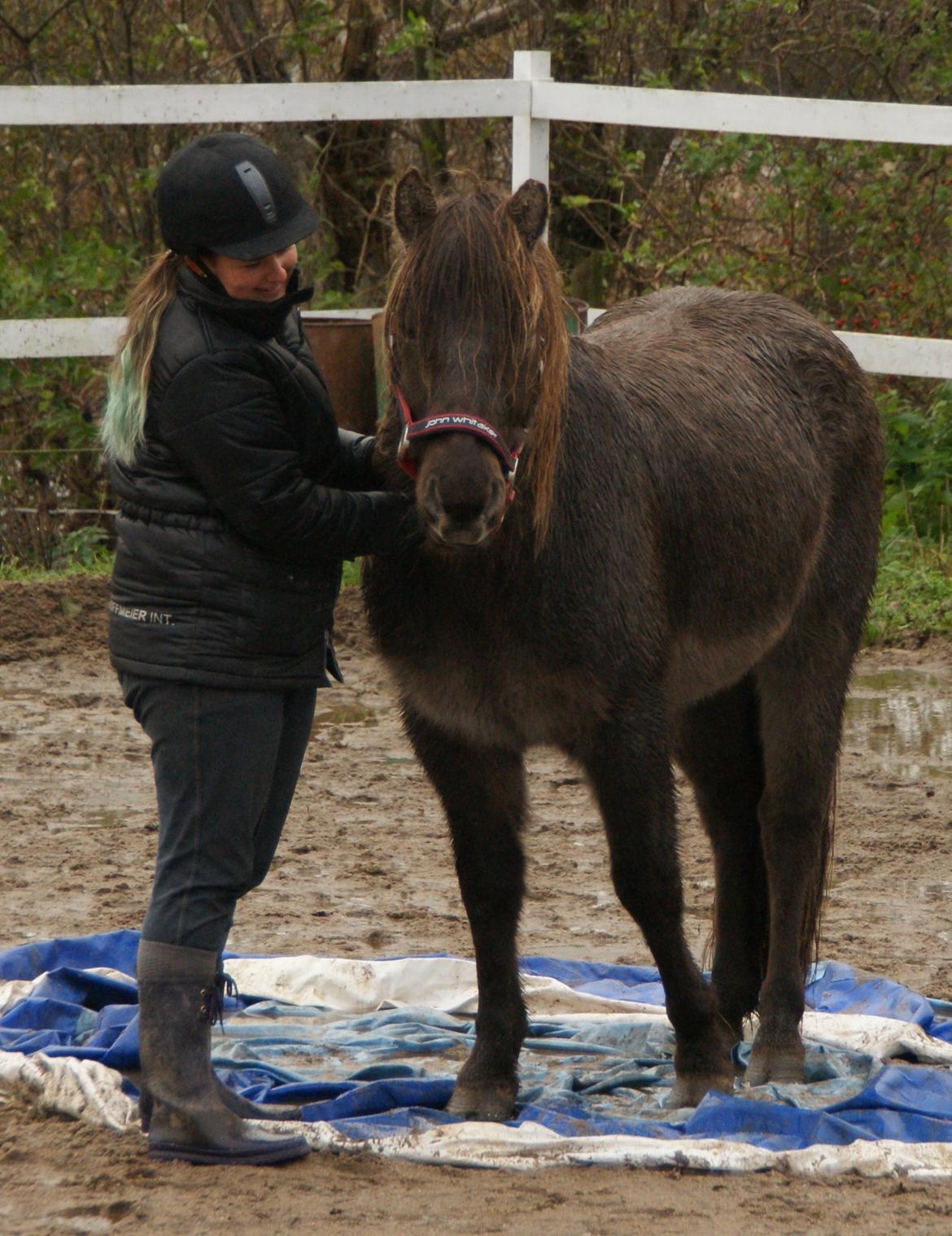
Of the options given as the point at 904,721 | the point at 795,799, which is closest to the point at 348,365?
the point at 904,721

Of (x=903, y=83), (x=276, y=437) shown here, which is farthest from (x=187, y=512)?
(x=903, y=83)

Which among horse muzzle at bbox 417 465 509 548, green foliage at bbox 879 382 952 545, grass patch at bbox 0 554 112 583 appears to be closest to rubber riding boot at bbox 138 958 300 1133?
horse muzzle at bbox 417 465 509 548

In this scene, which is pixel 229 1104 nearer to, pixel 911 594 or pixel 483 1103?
pixel 483 1103

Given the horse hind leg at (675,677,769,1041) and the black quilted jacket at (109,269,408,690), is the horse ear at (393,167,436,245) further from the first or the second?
the horse hind leg at (675,677,769,1041)

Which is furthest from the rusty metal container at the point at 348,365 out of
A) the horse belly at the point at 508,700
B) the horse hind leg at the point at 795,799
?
the horse belly at the point at 508,700

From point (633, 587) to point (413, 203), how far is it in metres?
0.91

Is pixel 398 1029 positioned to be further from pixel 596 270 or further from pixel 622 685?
pixel 596 270

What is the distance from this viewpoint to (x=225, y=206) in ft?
10.0

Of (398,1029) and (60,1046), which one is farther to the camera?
(398,1029)

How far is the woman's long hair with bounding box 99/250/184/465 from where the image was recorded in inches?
124

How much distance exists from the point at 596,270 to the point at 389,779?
525 cm

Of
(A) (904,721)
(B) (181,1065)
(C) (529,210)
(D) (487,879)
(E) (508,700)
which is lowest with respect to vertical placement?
(A) (904,721)

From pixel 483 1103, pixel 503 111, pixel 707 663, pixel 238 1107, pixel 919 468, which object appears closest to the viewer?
pixel 238 1107

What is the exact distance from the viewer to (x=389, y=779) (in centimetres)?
619
